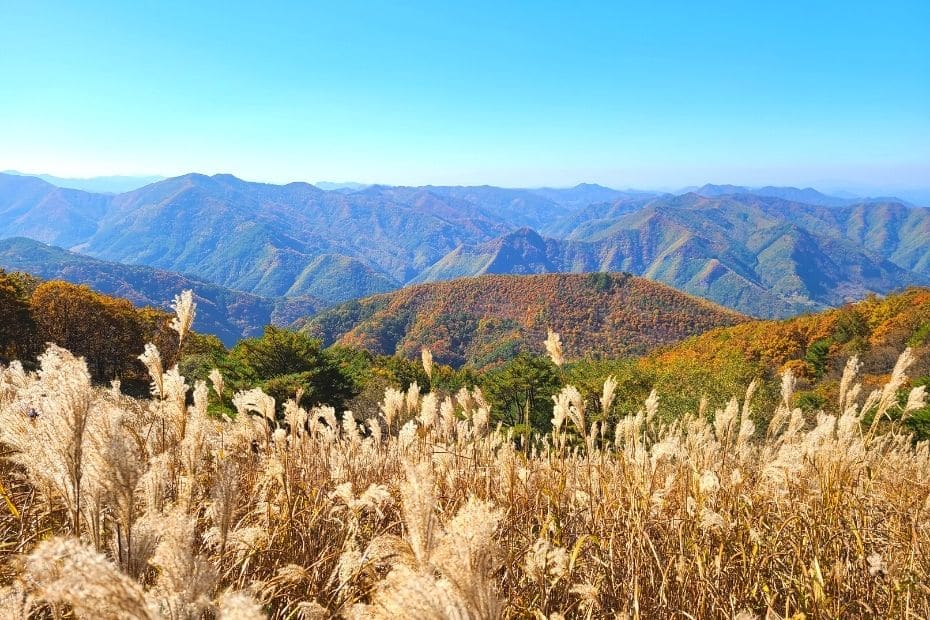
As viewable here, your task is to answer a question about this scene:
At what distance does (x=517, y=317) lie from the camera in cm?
14162

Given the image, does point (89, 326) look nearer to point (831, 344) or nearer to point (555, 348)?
point (555, 348)

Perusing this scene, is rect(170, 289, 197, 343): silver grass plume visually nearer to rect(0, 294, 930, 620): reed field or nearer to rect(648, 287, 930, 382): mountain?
rect(0, 294, 930, 620): reed field

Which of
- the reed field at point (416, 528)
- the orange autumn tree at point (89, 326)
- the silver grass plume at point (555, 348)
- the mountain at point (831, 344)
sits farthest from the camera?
the mountain at point (831, 344)

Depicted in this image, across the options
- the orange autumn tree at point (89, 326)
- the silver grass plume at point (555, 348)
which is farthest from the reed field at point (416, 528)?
the orange autumn tree at point (89, 326)

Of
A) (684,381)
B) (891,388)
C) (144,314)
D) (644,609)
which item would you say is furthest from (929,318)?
(144,314)

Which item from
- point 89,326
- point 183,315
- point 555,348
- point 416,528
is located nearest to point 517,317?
point 89,326

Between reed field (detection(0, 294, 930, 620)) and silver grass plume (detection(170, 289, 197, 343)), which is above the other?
silver grass plume (detection(170, 289, 197, 343))

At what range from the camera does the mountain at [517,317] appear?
400 feet

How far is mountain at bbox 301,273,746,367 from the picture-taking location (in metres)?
122

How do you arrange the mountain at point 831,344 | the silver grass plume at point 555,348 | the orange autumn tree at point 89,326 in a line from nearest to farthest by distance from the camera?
the silver grass plume at point 555,348, the orange autumn tree at point 89,326, the mountain at point 831,344

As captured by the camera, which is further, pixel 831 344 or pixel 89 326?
pixel 831 344

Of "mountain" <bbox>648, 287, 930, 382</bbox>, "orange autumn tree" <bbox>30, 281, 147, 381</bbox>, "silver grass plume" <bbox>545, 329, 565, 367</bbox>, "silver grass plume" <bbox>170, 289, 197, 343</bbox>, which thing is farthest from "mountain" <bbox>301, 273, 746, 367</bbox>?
"silver grass plume" <bbox>170, 289, 197, 343</bbox>

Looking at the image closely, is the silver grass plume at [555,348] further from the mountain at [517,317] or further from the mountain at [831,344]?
the mountain at [517,317]

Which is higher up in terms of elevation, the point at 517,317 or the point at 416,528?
the point at 416,528
